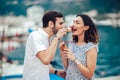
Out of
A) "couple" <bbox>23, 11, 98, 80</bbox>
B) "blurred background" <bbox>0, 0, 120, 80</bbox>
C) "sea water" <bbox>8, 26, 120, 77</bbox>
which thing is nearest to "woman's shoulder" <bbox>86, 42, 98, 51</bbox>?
"couple" <bbox>23, 11, 98, 80</bbox>

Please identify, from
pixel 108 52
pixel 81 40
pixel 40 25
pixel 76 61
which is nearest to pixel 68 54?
pixel 76 61

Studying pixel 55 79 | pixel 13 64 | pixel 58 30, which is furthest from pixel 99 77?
pixel 58 30

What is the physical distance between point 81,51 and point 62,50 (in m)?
0.16

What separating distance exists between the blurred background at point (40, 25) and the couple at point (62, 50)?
1.63 meters

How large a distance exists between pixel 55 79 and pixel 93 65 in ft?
1.74

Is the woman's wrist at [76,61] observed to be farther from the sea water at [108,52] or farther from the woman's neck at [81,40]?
the sea water at [108,52]

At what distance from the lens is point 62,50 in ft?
7.25

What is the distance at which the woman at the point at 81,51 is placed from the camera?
2.08 meters

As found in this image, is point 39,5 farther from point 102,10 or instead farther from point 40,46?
point 40,46

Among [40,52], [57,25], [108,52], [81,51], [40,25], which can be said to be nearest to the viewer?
[40,52]

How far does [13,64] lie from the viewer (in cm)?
396

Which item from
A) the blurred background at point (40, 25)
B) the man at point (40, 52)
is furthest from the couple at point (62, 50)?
the blurred background at point (40, 25)

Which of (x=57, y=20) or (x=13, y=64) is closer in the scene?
(x=57, y=20)

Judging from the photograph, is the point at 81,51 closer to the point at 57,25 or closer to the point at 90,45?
the point at 90,45
